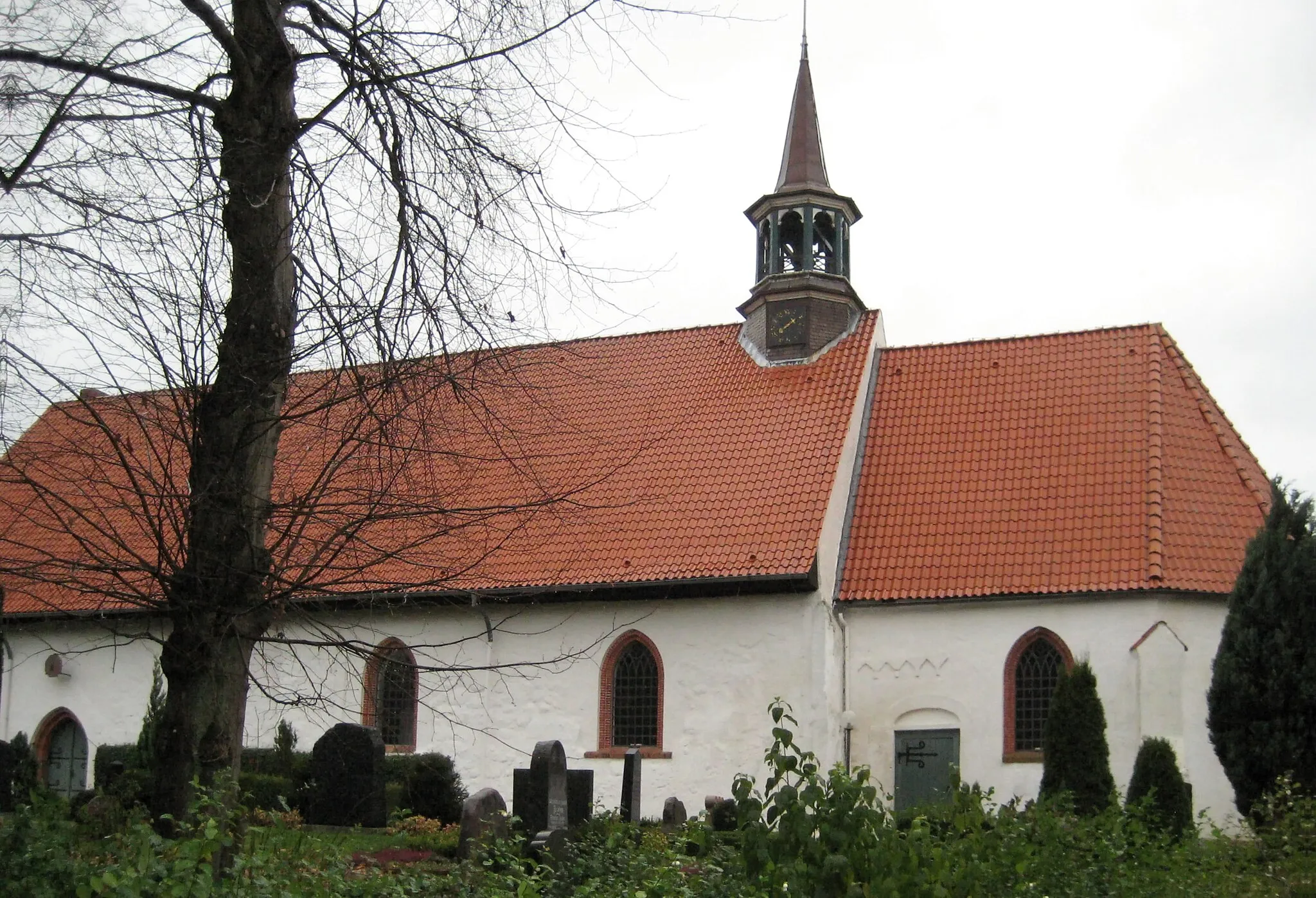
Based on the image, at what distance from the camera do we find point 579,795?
1339 centimetres

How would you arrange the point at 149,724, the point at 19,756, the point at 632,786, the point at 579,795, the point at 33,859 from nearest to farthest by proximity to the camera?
A: the point at 33,859 → the point at 579,795 → the point at 632,786 → the point at 149,724 → the point at 19,756

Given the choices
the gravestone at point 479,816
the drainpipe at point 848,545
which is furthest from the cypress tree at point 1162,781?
the gravestone at point 479,816

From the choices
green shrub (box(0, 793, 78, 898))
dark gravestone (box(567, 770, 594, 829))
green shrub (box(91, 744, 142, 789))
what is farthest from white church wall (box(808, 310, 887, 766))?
green shrub (box(0, 793, 78, 898))

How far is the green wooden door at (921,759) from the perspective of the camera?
17094mm

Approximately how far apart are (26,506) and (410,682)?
214 centimetres

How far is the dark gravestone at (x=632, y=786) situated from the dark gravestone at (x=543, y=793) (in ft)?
10.8

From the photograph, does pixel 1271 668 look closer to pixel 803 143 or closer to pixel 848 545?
pixel 848 545

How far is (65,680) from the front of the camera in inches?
823

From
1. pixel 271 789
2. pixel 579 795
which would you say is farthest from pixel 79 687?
pixel 579 795

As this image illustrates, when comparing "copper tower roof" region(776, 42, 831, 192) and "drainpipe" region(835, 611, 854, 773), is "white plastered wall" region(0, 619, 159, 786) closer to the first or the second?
"drainpipe" region(835, 611, 854, 773)

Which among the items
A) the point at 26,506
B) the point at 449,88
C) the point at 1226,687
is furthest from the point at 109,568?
the point at 1226,687

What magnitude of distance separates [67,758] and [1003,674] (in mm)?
13371

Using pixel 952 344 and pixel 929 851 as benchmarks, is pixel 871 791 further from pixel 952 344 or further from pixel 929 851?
pixel 952 344

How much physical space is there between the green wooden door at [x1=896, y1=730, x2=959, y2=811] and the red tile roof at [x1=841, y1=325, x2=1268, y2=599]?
1.65 metres
